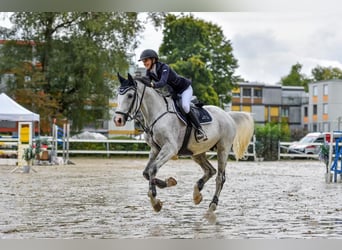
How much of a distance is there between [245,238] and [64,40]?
16156mm

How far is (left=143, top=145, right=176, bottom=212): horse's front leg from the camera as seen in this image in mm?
4672

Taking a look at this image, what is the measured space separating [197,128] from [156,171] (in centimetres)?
61

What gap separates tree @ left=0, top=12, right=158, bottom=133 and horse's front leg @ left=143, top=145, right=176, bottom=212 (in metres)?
14.2

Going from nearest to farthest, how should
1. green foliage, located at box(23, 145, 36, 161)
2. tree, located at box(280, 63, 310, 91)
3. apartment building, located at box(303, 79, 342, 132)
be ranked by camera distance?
green foliage, located at box(23, 145, 36, 161), apartment building, located at box(303, 79, 342, 132), tree, located at box(280, 63, 310, 91)

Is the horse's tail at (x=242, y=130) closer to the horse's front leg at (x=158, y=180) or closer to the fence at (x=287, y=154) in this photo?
the horse's front leg at (x=158, y=180)

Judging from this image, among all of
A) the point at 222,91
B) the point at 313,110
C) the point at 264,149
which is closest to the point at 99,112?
the point at 264,149

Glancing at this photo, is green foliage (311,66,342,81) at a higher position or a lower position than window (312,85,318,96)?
higher

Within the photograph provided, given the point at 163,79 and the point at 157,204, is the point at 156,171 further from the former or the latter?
the point at 163,79

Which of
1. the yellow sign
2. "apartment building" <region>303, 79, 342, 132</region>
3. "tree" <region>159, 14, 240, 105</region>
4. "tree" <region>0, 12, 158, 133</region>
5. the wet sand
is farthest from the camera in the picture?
"apartment building" <region>303, 79, 342, 132</region>

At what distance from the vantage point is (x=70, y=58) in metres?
19.2

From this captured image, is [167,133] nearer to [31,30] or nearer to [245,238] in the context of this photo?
[245,238]

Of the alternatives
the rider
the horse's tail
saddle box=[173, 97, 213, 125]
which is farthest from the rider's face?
the horse's tail

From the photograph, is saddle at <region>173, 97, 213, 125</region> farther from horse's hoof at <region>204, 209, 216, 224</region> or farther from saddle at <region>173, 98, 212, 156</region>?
horse's hoof at <region>204, 209, 216, 224</region>

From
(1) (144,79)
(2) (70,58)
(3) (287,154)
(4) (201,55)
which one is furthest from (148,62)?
(4) (201,55)
